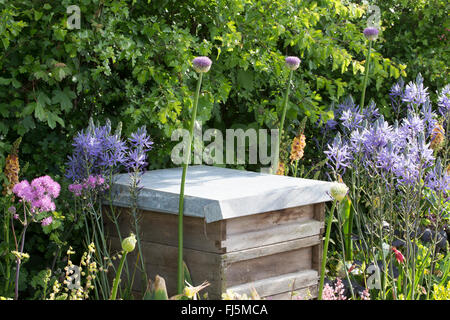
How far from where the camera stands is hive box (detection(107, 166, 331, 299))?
2.57m

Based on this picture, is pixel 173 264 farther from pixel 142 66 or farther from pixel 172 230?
pixel 142 66

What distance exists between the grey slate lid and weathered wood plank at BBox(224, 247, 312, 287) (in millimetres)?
232

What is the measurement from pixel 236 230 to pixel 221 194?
0.54 ft

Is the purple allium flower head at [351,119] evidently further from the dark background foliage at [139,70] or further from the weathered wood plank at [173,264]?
the weathered wood plank at [173,264]

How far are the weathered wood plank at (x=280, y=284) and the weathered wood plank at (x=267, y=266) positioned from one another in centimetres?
2

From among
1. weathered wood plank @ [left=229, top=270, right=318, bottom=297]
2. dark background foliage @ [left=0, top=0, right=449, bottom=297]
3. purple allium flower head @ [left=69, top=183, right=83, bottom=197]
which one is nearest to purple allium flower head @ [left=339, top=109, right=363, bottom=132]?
dark background foliage @ [left=0, top=0, right=449, bottom=297]

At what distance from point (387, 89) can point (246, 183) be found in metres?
2.22

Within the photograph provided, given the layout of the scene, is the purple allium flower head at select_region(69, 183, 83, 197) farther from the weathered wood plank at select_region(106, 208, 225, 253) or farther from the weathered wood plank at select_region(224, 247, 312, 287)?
the weathered wood plank at select_region(224, 247, 312, 287)

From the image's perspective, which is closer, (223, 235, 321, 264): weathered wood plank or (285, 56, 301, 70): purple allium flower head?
(223, 235, 321, 264): weathered wood plank

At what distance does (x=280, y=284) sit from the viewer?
109 inches

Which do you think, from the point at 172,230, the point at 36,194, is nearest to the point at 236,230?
the point at 172,230

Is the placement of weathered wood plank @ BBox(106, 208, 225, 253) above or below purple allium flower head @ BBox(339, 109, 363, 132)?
below
